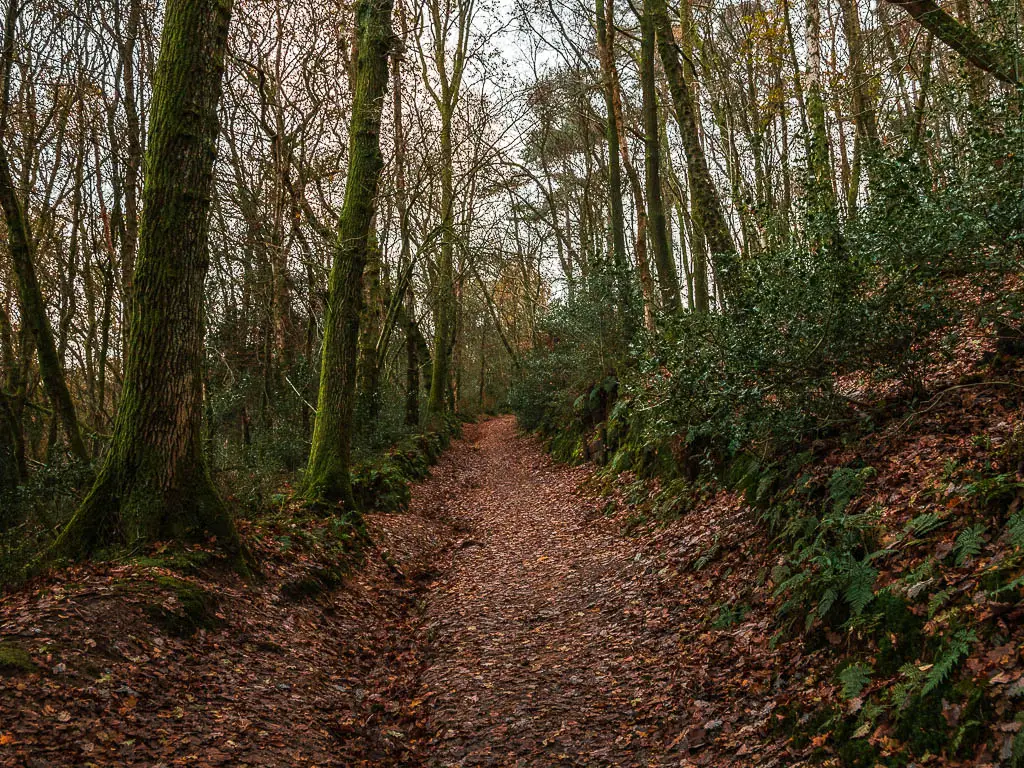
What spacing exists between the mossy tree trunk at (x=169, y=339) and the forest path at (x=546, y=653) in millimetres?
2842

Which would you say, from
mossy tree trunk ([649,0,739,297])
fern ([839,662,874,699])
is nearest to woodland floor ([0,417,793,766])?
fern ([839,662,874,699])

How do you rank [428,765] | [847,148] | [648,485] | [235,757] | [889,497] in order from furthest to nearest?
[847,148] → [648,485] → [889,497] → [428,765] → [235,757]

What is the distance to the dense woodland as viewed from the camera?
4.31 meters

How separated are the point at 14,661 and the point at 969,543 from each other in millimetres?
5941

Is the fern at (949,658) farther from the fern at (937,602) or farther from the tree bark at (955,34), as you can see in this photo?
the tree bark at (955,34)

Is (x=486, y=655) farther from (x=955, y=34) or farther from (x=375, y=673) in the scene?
(x=955, y=34)

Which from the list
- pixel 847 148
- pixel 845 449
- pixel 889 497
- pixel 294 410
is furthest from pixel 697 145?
pixel 847 148

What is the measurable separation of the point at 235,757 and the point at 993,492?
508 cm

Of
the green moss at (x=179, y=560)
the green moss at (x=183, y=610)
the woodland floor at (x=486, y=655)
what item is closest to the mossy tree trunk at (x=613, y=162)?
the woodland floor at (x=486, y=655)

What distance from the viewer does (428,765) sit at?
457cm

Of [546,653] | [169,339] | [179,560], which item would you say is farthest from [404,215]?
[546,653]

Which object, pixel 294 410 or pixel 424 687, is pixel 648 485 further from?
pixel 294 410

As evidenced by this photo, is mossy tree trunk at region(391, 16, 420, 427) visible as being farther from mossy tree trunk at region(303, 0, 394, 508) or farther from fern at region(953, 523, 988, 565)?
fern at region(953, 523, 988, 565)

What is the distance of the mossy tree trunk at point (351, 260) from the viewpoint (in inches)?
411
